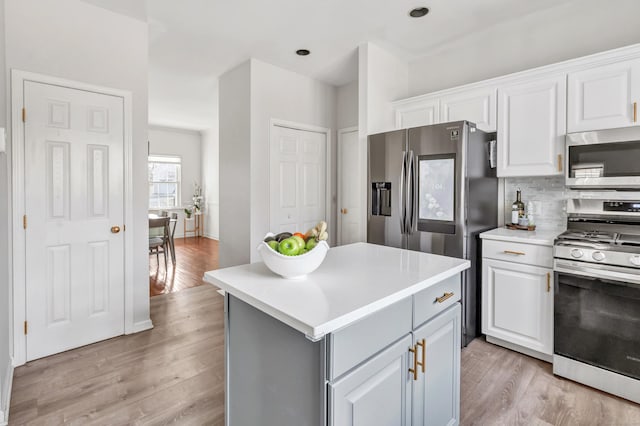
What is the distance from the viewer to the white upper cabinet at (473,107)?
9.01 ft

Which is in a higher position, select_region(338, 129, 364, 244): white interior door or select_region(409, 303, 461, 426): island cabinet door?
select_region(338, 129, 364, 244): white interior door

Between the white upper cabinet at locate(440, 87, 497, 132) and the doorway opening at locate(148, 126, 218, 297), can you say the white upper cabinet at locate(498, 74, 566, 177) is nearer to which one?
the white upper cabinet at locate(440, 87, 497, 132)

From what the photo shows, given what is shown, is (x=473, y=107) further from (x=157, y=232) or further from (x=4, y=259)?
(x=157, y=232)

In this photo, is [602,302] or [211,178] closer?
[602,302]

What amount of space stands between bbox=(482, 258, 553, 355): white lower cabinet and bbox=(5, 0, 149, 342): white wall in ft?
9.57

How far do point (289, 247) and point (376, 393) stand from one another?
59 centimetres

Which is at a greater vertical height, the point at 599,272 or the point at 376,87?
the point at 376,87

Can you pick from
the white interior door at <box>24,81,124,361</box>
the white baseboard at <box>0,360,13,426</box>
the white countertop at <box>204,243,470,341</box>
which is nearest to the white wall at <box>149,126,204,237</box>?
the white interior door at <box>24,81,124,361</box>

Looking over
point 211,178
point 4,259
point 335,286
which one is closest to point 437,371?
point 335,286

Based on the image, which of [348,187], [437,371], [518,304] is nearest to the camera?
[437,371]

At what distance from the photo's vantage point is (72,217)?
100 inches

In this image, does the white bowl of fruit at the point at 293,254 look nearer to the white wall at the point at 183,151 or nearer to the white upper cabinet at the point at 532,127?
the white upper cabinet at the point at 532,127

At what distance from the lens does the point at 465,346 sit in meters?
2.59

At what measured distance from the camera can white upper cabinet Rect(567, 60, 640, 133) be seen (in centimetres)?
213
